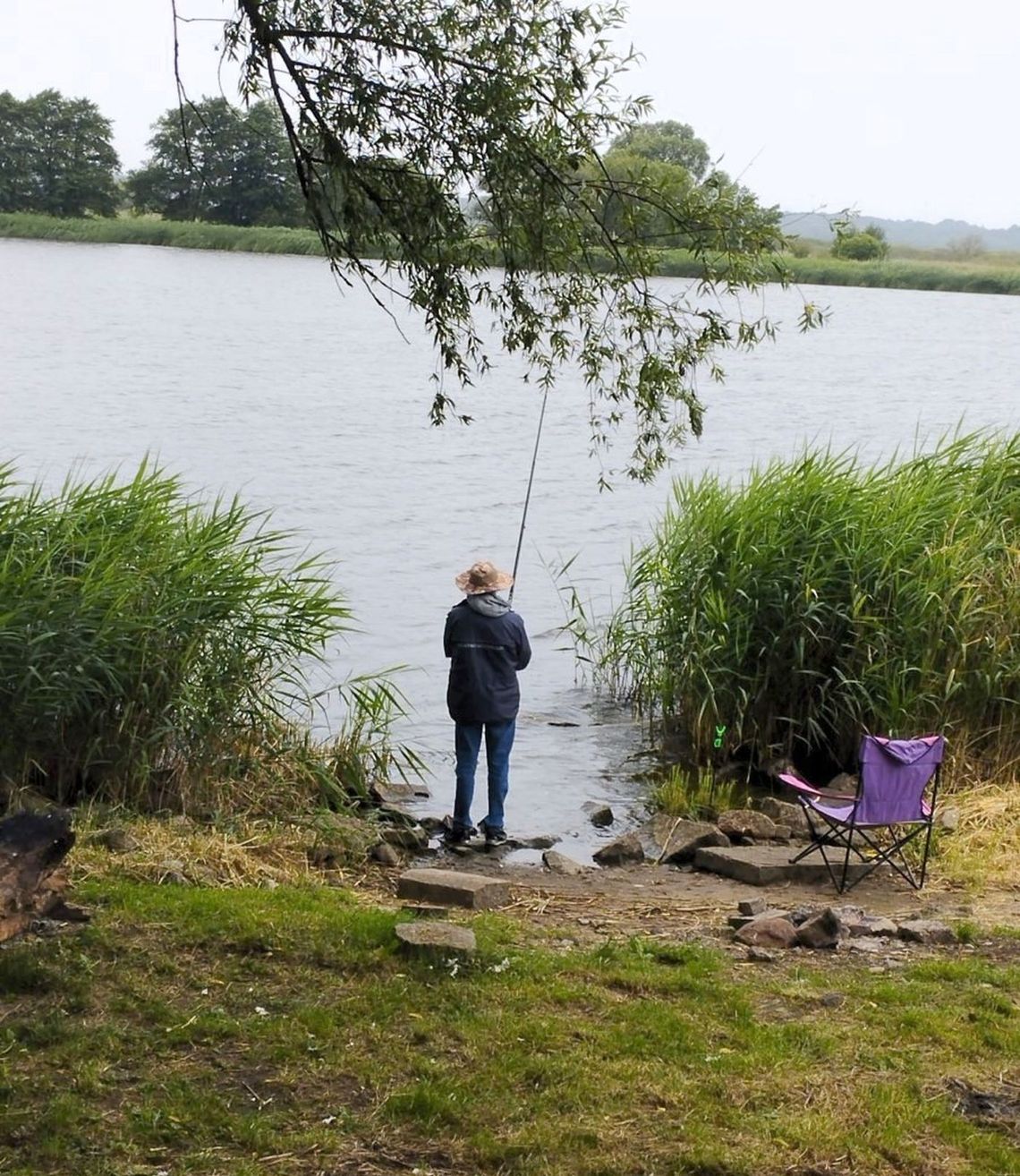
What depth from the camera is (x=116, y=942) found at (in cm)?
638

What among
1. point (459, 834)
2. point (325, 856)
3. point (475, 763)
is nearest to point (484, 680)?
point (475, 763)

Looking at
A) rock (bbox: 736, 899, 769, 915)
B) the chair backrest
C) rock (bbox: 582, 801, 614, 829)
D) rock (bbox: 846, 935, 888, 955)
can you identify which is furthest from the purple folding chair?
rock (bbox: 582, 801, 614, 829)

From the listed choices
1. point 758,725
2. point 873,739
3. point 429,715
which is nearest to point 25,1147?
point 873,739

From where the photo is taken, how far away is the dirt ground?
7.74 metres

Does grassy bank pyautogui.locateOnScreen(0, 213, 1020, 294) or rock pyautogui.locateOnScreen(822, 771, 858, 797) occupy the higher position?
grassy bank pyautogui.locateOnScreen(0, 213, 1020, 294)

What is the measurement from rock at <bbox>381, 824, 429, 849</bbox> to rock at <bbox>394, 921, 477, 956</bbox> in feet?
12.8

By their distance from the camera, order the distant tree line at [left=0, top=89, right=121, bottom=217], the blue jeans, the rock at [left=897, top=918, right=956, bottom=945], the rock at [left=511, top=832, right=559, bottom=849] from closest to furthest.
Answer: the rock at [left=897, top=918, right=956, bottom=945]
the blue jeans
the rock at [left=511, top=832, right=559, bottom=849]
the distant tree line at [left=0, top=89, right=121, bottom=217]

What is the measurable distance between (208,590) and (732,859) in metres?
3.73

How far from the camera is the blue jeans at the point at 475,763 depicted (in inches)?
436

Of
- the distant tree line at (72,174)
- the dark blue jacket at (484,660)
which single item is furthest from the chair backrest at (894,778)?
the distant tree line at (72,174)

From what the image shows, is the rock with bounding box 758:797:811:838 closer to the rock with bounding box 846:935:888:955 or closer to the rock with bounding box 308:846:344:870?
the rock with bounding box 308:846:344:870

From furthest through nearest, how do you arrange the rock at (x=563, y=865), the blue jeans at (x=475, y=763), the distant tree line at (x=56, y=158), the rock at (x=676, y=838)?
1. the distant tree line at (x=56, y=158)
2. the blue jeans at (x=475, y=763)
3. the rock at (x=676, y=838)
4. the rock at (x=563, y=865)

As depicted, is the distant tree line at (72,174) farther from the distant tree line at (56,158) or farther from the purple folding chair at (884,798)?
the purple folding chair at (884,798)

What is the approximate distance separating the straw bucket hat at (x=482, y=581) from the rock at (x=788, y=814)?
2.51 metres
